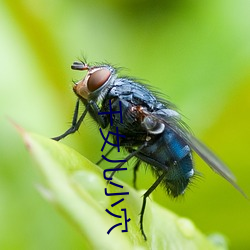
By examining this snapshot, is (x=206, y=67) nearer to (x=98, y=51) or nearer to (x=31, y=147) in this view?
(x=98, y=51)

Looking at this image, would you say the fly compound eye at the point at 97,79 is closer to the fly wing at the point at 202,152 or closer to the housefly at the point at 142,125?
the housefly at the point at 142,125

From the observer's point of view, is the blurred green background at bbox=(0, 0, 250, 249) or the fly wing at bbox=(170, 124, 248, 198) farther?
the blurred green background at bbox=(0, 0, 250, 249)

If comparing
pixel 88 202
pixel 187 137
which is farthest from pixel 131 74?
pixel 88 202

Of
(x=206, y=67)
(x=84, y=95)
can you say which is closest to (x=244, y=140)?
(x=206, y=67)

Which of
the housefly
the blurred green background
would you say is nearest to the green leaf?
the housefly

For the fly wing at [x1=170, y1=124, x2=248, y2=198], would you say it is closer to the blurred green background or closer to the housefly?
the housefly

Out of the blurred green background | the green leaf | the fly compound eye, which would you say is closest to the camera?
the green leaf

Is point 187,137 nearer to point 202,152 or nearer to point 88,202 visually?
point 202,152
